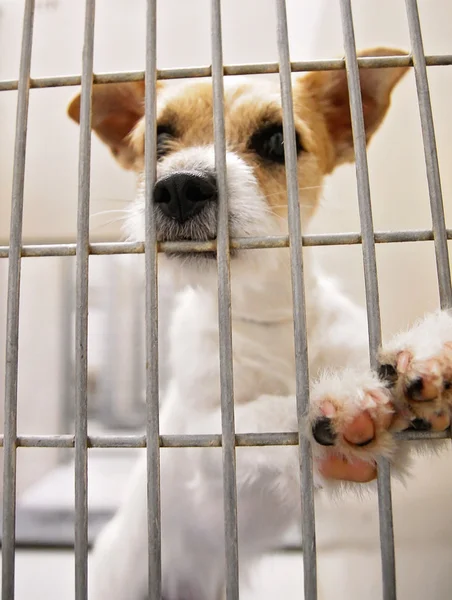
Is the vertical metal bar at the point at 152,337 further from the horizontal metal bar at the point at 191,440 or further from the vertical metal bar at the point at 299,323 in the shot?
the vertical metal bar at the point at 299,323

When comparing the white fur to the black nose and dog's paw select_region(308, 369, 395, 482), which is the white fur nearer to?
the black nose

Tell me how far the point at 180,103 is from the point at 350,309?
0.76 meters

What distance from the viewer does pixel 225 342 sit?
2.41ft

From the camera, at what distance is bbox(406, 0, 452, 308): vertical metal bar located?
2.41 feet

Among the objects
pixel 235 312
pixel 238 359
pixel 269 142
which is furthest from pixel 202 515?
pixel 269 142

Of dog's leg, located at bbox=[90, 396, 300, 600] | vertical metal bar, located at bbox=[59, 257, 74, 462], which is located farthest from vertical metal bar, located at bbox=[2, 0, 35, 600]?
vertical metal bar, located at bbox=[59, 257, 74, 462]

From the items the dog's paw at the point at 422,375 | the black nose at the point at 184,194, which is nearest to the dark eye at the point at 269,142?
Result: the black nose at the point at 184,194

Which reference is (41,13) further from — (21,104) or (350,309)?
(350,309)

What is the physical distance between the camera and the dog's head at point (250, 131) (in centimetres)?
117

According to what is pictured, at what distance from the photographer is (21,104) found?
799 millimetres

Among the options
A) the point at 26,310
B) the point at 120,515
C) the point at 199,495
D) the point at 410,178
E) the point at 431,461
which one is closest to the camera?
the point at 431,461

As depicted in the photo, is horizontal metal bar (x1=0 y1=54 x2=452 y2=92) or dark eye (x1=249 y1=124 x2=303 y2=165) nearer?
horizontal metal bar (x1=0 y1=54 x2=452 y2=92)

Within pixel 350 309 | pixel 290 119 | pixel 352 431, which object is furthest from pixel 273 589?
pixel 290 119

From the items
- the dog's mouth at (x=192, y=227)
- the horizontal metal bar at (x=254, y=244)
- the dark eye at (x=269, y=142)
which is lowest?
the horizontal metal bar at (x=254, y=244)
